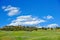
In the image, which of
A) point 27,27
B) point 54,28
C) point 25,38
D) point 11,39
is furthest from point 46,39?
point 27,27

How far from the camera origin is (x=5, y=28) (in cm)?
5347

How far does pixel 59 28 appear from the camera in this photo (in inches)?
1954

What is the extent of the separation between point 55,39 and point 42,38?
86.6 inches

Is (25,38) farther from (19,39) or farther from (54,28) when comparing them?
(54,28)

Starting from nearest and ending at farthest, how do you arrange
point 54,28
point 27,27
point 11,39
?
point 11,39 < point 54,28 < point 27,27

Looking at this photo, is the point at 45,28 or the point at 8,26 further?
the point at 8,26

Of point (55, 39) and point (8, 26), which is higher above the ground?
point (8, 26)

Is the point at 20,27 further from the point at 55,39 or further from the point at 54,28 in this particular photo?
the point at 55,39

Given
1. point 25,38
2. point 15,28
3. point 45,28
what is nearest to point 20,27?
point 15,28

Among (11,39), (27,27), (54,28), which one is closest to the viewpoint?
(11,39)

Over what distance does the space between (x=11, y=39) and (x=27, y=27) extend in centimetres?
2061

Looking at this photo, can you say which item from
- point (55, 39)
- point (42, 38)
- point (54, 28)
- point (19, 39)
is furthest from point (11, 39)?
point (54, 28)

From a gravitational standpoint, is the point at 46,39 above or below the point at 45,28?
below

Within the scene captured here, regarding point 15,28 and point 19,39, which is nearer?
point 19,39
